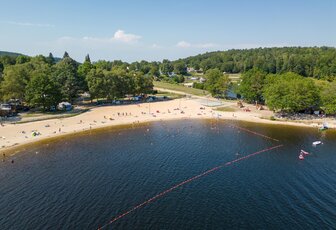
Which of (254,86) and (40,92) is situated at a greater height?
(40,92)

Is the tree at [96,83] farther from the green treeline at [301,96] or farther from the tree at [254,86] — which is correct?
the green treeline at [301,96]

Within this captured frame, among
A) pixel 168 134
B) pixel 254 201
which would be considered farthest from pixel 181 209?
pixel 168 134

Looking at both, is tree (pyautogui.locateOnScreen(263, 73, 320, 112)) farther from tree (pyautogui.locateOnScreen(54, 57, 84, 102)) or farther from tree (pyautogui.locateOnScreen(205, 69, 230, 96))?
tree (pyautogui.locateOnScreen(54, 57, 84, 102))

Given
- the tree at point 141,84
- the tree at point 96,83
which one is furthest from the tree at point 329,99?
the tree at point 96,83

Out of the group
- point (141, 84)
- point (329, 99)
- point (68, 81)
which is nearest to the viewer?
point (329, 99)

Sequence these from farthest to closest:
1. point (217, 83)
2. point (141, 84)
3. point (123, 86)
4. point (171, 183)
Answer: point (141, 84) < point (217, 83) < point (123, 86) < point (171, 183)

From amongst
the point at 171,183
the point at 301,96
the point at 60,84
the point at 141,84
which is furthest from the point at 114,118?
the point at 301,96

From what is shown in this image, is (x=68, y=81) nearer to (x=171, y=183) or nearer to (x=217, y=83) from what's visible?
(x=217, y=83)
